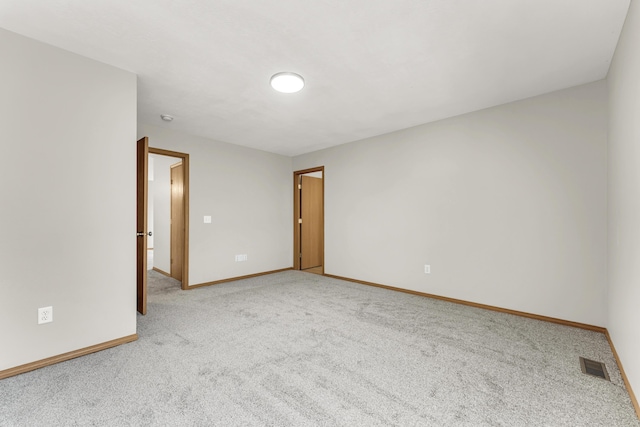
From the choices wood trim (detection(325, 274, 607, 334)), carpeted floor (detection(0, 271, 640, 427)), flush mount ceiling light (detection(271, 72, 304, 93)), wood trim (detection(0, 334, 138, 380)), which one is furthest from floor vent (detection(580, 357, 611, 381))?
wood trim (detection(0, 334, 138, 380))

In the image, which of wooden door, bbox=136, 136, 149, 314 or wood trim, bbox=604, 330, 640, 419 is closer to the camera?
wood trim, bbox=604, 330, 640, 419

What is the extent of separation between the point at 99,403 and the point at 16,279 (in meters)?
1.14

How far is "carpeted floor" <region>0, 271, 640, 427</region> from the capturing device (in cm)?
158

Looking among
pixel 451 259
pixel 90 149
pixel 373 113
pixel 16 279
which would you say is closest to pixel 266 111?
pixel 373 113

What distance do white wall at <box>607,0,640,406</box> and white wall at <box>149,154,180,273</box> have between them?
6020 millimetres

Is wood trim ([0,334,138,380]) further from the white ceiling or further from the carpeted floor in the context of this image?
the white ceiling

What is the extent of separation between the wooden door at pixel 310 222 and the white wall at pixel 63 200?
3.73 metres

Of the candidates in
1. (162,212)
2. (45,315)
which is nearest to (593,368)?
(45,315)

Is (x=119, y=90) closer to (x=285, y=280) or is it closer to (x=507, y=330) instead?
(x=285, y=280)

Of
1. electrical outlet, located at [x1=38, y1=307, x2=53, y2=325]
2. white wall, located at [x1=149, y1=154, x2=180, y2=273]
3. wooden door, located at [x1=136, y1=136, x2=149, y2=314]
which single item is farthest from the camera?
white wall, located at [x1=149, y1=154, x2=180, y2=273]

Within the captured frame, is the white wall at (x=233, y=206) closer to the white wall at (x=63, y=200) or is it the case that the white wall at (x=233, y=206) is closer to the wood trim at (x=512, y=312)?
the white wall at (x=63, y=200)

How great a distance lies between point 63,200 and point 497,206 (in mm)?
4265

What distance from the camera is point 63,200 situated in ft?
7.27

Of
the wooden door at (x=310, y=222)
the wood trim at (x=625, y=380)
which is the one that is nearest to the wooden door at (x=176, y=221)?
the wooden door at (x=310, y=222)
